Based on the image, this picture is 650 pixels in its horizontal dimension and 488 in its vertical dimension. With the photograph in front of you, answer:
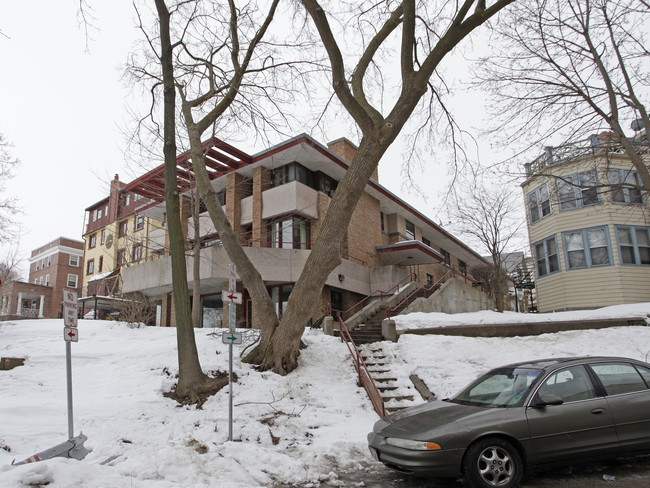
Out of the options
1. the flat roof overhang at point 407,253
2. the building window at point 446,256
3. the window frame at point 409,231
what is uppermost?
the window frame at point 409,231

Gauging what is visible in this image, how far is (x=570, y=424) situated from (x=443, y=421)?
1487mm

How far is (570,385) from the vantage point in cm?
562

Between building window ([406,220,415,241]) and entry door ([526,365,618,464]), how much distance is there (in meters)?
24.5

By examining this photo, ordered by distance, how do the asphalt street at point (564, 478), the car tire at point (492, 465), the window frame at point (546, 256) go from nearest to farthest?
the car tire at point (492, 465) → the asphalt street at point (564, 478) → the window frame at point (546, 256)

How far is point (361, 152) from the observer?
10.1m

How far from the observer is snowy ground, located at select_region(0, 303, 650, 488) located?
527cm

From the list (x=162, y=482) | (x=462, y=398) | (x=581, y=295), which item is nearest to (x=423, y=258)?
(x=581, y=295)

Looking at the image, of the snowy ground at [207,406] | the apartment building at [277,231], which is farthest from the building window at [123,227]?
the snowy ground at [207,406]

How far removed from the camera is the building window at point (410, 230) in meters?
30.3

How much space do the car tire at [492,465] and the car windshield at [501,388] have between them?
1.83ft

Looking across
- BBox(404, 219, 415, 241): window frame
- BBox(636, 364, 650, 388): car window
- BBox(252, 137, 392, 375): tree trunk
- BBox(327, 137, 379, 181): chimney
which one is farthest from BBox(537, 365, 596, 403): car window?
BBox(404, 219, 415, 241): window frame

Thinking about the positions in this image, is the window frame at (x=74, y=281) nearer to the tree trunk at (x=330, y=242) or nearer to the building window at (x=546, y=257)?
the building window at (x=546, y=257)

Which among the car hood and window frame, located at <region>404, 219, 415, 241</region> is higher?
window frame, located at <region>404, 219, 415, 241</region>

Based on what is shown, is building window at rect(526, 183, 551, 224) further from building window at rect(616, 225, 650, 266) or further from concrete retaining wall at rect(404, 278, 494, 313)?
concrete retaining wall at rect(404, 278, 494, 313)
